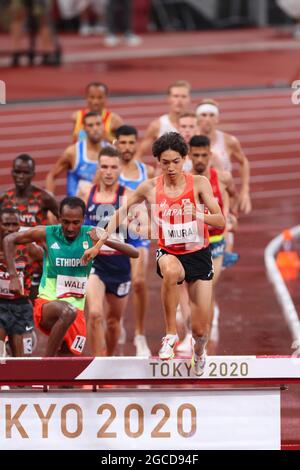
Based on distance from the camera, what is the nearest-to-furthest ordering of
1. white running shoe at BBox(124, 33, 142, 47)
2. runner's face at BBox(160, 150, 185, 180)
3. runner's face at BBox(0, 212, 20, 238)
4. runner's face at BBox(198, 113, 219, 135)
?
1. runner's face at BBox(160, 150, 185, 180)
2. runner's face at BBox(0, 212, 20, 238)
3. runner's face at BBox(198, 113, 219, 135)
4. white running shoe at BBox(124, 33, 142, 47)

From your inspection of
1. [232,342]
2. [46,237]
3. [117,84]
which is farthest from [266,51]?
[46,237]

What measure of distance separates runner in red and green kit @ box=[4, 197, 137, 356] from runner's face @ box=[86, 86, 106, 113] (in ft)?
12.0

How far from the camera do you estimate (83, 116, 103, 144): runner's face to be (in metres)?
Result: 11.1

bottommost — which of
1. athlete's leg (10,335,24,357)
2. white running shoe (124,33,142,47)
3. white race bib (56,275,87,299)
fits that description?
athlete's leg (10,335,24,357)

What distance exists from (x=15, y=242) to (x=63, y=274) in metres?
0.35

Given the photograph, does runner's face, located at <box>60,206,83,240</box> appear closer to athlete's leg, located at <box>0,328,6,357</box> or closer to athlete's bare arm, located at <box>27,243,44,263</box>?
athlete's bare arm, located at <box>27,243,44,263</box>

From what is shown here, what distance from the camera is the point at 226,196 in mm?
10305

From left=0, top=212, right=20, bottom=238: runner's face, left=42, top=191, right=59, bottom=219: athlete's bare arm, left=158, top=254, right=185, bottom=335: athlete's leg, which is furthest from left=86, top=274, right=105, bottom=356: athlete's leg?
left=158, top=254, right=185, bottom=335: athlete's leg

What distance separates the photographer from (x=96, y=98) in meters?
12.1

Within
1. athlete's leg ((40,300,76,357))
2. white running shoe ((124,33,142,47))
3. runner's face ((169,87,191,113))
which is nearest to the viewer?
athlete's leg ((40,300,76,357))

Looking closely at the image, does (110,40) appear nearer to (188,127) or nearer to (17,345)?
(188,127)
